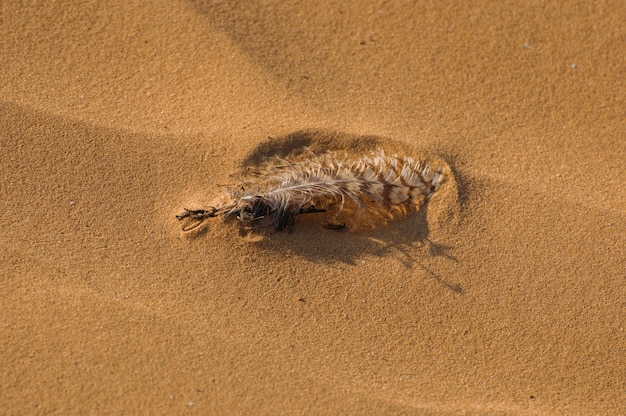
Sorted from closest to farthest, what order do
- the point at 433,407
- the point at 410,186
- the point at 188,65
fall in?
the point at 433,407
the point at 410,186
the point at 188,65

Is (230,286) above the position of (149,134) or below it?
below

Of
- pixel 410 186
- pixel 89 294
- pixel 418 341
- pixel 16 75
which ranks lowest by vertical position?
pixel 89 294

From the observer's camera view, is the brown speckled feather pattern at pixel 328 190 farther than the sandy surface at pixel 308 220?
Yes

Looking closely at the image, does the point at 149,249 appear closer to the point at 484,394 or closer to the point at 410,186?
the point at 410,186

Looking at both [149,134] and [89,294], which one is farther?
[149,134]

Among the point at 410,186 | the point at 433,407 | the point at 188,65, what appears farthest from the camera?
the point at 188,65

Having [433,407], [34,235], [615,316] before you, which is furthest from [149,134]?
[615,316]
